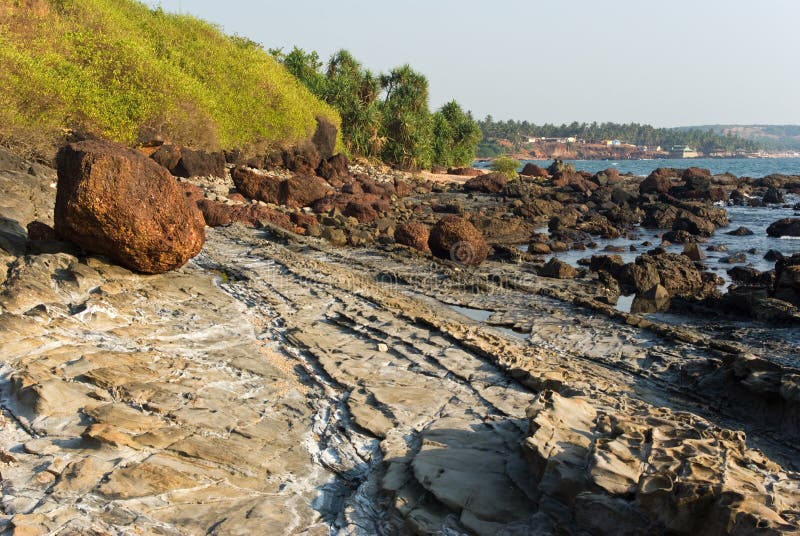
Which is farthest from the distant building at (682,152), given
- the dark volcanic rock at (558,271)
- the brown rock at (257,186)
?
the dark volcanic rock at (558,271)

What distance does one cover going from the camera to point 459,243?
49.4 ft

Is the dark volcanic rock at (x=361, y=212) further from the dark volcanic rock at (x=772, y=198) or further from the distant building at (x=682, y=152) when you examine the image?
the distant building at (x=682, y=152)

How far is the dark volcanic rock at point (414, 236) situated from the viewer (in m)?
16.4

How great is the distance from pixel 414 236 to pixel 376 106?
3561cm

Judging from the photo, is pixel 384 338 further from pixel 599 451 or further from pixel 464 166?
pixel 464 166

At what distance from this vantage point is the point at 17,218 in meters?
11.1

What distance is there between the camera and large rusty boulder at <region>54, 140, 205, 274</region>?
28.2ft

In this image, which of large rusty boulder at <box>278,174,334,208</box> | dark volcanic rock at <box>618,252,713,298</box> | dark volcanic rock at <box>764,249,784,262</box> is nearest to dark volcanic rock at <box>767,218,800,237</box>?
dark volcanic rock at <box>764,249,784,262</box>

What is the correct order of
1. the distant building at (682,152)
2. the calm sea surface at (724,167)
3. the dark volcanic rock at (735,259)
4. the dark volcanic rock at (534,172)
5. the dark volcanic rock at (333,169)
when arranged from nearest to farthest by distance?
the dark volcanic rock at (735,259), the dark volcanic rock at (333,169), the dark volcanic rock at (534,172), the calm sea surface at (724,167), the distant building at (682,152)

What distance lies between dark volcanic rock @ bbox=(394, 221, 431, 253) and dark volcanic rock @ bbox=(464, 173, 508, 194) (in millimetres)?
21440

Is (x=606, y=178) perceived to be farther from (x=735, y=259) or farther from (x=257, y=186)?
(x=257, y=186)

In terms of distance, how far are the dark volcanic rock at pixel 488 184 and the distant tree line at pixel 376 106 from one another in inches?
446

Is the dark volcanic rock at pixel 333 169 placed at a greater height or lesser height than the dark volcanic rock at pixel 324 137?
lesser

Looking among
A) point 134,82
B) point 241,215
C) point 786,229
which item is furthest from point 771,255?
point 134,82
